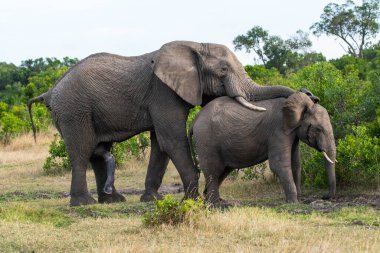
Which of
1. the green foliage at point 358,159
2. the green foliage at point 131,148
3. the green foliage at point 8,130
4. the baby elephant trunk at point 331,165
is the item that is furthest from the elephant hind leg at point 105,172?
the green foliage at point 8,130

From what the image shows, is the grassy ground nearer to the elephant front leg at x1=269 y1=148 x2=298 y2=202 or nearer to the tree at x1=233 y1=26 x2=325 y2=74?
the elephant front leg at x1=269 y1=148 x2=298 y2=202

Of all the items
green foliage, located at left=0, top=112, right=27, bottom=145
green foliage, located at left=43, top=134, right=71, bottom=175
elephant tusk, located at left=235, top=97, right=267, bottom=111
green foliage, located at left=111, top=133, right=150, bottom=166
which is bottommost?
green foliage, located at left=43, top=134, right=71, bottom=175

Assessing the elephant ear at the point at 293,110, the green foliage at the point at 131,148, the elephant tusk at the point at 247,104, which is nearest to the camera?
the elephant ear at the point at 293,110

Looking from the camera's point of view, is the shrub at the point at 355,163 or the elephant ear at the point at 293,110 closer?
the elephant ear at the point at 293,110

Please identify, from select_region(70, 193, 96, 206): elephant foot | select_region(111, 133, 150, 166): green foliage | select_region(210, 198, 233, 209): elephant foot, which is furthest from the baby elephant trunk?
select_region(111, 133, 150, 166): green foliage

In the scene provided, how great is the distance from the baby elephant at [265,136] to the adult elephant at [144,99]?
0.67 feet

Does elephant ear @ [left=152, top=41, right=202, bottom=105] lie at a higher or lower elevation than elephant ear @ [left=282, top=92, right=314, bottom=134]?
higher

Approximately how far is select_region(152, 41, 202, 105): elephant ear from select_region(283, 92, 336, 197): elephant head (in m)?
1.36

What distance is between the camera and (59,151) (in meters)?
16.2

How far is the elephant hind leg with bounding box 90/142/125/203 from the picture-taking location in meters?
11.2

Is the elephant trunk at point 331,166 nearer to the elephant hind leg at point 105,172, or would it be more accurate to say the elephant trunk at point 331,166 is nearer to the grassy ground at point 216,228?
the grassy ground at point 216,228

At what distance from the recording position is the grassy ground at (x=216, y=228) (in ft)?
23.2

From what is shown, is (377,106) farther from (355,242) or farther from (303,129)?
(355,242)

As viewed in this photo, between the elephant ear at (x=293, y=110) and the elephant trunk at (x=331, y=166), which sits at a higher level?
the elephant ear at (x=293, y=110)
